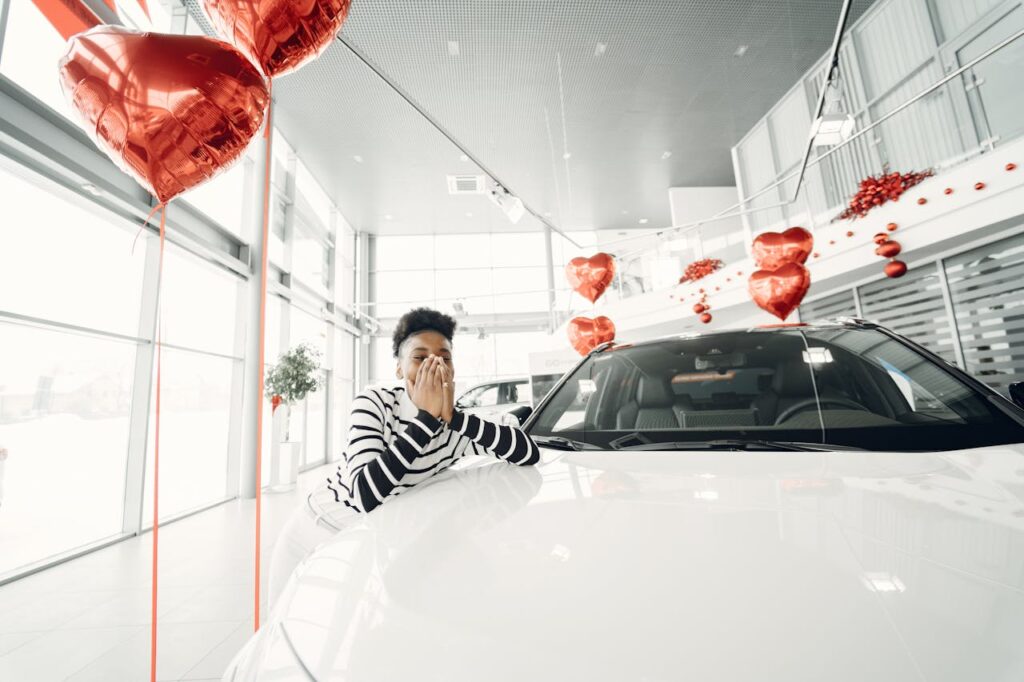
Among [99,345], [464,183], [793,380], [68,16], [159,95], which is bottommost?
[793,380]

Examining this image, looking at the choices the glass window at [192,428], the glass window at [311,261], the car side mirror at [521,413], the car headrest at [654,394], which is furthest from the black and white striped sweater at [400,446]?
the glass window at [311,261]

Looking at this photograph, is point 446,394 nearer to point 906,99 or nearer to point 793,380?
point 793,380

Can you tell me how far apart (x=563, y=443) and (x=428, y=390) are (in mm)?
432

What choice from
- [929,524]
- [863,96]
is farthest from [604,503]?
[863,96]

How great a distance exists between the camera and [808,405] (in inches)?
48.7

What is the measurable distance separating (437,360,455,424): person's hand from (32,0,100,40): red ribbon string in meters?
4.32

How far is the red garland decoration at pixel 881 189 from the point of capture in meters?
4.55

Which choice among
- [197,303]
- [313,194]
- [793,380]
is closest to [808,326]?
[793,380]

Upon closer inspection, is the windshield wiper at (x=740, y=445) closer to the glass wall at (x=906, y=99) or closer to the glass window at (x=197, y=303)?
the glass wall at (x=906, y=99)

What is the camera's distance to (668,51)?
5.87m

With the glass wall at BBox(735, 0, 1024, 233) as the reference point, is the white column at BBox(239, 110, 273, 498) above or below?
below

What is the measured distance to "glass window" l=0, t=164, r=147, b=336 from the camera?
10.8 feet

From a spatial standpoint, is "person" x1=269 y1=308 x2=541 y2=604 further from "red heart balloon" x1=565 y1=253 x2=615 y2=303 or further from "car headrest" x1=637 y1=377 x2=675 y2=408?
"red heart balloon" x1=565 y1=253 x2=615 y2=303

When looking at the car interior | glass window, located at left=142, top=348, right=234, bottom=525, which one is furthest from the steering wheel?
glass window, located at left=142, top=348, right=234, bottom=525
